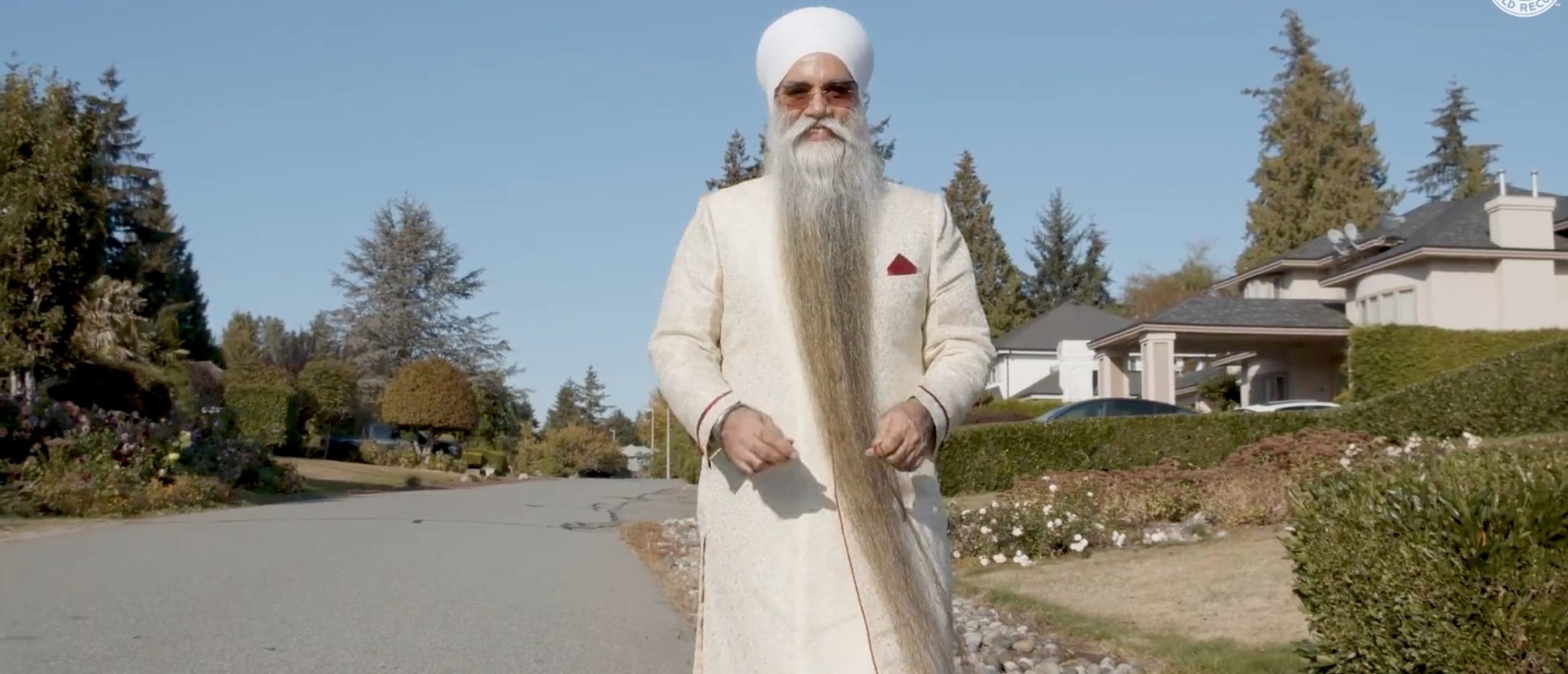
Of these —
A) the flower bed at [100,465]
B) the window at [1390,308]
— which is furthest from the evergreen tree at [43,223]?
the window at [1390,308]

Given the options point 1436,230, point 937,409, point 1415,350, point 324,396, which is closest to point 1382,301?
point 1436,230

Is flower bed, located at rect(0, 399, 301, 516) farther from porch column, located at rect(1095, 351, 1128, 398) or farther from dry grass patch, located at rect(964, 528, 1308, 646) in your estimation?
porch column, located at rect(1095, 351, 1128, 398)

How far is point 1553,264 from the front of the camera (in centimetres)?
3550

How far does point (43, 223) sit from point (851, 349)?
765 inches

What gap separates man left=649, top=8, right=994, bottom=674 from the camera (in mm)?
2701

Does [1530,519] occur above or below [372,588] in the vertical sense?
above

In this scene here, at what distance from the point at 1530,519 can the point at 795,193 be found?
Result: 3.27 metres

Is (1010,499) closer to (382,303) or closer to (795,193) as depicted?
(795,193)

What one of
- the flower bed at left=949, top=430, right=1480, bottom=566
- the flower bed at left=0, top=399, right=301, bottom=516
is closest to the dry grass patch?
the flower bed at left=949, top=430, right=1480, bottom=566

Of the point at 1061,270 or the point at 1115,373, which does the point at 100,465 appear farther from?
the point at 1061,270

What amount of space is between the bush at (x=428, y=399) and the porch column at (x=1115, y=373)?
2501 cm

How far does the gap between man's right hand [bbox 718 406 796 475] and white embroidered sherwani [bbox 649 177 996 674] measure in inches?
1.8

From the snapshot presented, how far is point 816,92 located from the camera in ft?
10.1

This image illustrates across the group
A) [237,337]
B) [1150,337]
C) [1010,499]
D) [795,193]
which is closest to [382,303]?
[237,337]
